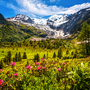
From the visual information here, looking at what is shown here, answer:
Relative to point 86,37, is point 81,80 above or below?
below

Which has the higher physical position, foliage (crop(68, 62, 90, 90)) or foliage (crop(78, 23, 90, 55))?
foliage (crop(78, 23, 90, 55))

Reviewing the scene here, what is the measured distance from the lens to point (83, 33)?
1017 inches

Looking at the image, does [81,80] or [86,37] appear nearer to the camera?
[81,80]

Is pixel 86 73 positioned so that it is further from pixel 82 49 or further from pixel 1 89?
pixel 82 49

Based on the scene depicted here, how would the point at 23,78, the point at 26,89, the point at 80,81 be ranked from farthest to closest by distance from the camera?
the point at 23,78, the point at 26,89, the point at 80,81

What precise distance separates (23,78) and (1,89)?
3.83 feet

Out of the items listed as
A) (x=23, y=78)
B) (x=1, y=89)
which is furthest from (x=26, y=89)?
(x=1, y=89)

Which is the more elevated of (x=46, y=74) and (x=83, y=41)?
(x=83, y=41)

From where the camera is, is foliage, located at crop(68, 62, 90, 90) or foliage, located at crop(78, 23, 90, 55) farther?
foliage, located at crop(78, 23, 90, 55)

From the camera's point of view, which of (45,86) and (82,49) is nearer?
(45,86)

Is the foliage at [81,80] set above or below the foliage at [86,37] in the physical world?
below

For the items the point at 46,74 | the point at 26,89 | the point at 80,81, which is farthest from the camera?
the point at 46,74

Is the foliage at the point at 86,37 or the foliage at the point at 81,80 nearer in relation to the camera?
the foliage at the point at 81,80

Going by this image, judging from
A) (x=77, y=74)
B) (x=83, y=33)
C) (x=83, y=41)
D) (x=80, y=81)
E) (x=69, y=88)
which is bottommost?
(x=69, y=88)
